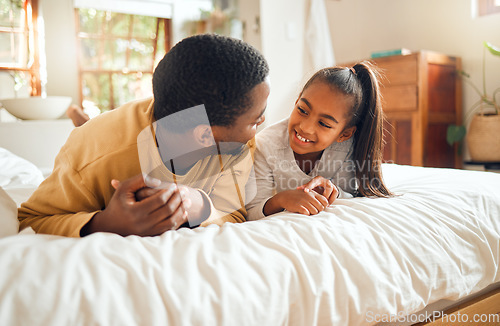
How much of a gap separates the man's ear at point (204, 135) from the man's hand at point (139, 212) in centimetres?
15

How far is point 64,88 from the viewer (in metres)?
3.26

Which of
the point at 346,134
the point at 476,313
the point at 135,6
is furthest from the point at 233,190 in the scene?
the point at 135,6

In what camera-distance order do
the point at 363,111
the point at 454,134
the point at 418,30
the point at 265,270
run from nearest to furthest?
the point at 265,270, the point at 363,111, the point at 454,134, the point at 418,30

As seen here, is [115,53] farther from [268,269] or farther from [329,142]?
[268,269]

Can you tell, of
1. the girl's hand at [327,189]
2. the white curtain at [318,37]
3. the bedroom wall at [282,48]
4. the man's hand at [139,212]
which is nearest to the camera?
the man's hand at [139,212]

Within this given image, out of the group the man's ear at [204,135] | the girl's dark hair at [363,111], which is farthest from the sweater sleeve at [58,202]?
the girl's dark hair at [363,111]

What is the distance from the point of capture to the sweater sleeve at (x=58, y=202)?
715mm

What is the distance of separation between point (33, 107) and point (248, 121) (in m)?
1.88

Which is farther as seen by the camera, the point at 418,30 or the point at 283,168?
the point at 418,30

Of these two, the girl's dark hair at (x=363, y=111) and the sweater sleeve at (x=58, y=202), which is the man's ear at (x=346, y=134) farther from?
the sweater sleeve at (x=58, y=202)

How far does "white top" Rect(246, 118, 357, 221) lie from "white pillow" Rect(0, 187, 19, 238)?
0.49m

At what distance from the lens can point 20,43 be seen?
3.09 meters

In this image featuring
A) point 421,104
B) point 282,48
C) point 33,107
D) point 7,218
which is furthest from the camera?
point 282,48

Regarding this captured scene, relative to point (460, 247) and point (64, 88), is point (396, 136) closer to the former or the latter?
point (460, 247)
